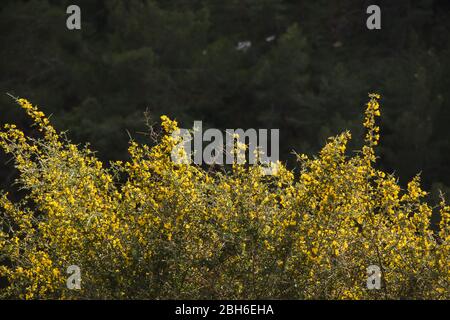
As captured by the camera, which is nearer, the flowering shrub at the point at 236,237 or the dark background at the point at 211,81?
the flowering shrub at the point at 236,237

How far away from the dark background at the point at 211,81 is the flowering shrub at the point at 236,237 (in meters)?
9.67

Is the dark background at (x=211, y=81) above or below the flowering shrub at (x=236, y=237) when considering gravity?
above

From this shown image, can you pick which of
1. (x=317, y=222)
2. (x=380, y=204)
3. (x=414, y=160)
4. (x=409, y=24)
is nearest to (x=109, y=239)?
(x=317, y=222)

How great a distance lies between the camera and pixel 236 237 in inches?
201

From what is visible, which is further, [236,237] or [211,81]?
[211,81]

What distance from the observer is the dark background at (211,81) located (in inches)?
626

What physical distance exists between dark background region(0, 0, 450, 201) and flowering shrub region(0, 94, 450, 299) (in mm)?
9665

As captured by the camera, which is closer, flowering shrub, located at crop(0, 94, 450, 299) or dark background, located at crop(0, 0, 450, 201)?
flowering shrub, located at crop(0, 94, 450, 299)

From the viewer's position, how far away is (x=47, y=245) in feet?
18.6

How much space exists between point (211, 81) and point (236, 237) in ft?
42.0

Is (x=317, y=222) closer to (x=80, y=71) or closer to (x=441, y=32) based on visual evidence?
(x=80, y=71)

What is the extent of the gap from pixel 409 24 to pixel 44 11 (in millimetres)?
8017

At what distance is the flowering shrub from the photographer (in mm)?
5152
